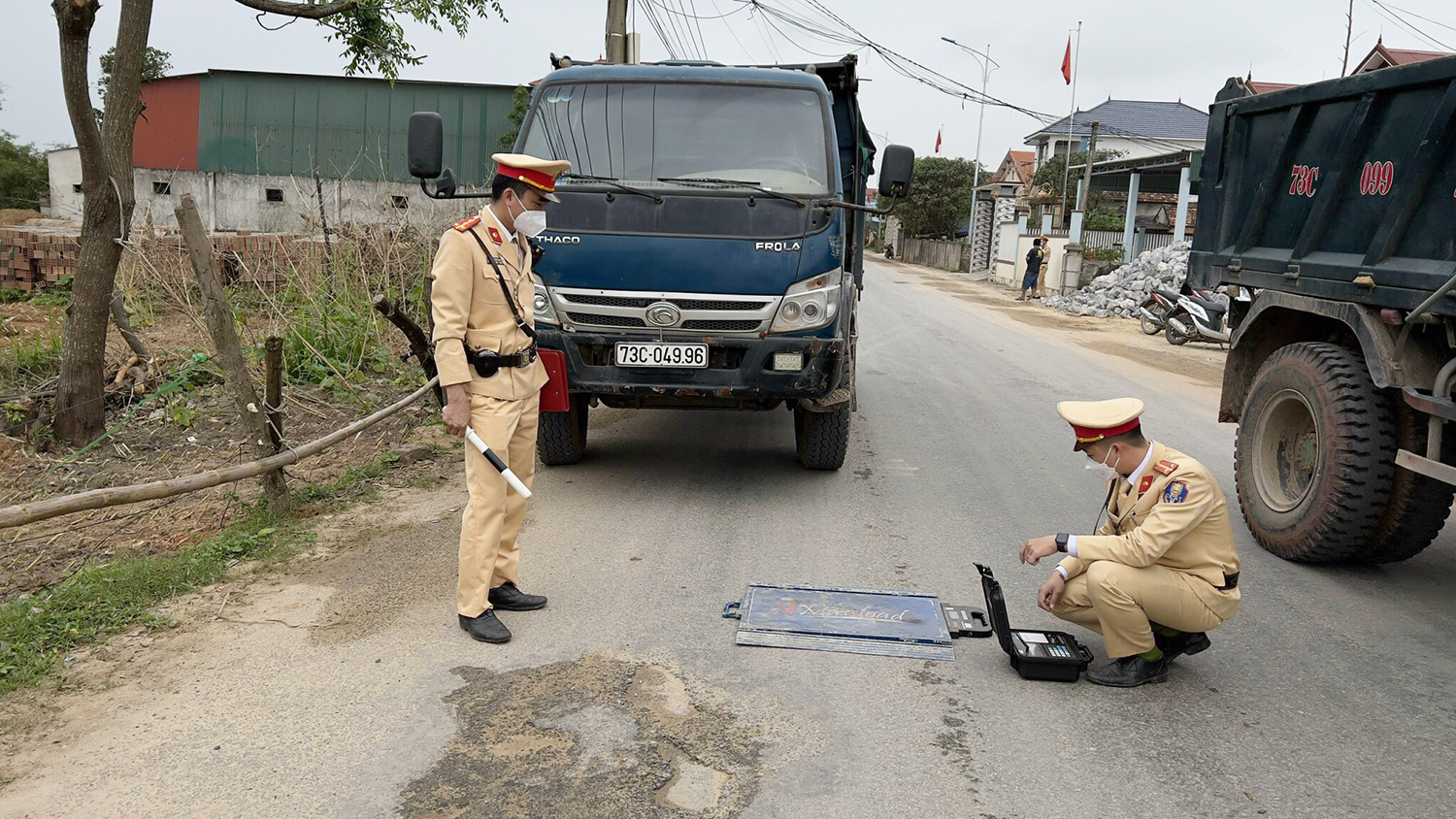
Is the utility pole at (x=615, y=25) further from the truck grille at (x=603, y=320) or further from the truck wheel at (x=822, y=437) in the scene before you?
the truck grille at (x=603, y=320)

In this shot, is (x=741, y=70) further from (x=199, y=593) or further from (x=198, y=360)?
(x=198, y=360)

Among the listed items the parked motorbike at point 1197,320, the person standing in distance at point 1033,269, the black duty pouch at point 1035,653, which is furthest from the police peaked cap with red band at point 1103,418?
the person standing in distance at point 1033,269

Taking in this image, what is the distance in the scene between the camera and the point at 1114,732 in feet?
11.6

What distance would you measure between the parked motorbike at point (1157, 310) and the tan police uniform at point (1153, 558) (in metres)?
15.0

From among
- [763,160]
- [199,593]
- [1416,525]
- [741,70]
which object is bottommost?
[199,593]

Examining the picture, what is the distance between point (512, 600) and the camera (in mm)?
4527

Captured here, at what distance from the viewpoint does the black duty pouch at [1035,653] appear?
390cm

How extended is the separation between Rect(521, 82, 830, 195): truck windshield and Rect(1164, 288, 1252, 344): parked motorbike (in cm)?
1220

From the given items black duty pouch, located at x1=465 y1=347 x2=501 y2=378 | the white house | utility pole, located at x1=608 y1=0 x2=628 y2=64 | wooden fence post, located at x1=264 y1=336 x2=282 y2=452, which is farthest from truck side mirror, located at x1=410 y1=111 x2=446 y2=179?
the white house

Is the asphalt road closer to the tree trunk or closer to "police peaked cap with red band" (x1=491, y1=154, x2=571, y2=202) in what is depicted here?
"police peaked cap with red band" (x1=491, y1=154, x2=571, y2=202)

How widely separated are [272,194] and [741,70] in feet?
92.7

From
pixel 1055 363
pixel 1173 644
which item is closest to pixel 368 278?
pixel 1173 644

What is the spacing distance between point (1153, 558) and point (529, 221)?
2.66 m

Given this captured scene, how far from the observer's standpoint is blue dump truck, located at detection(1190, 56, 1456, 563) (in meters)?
4.62
